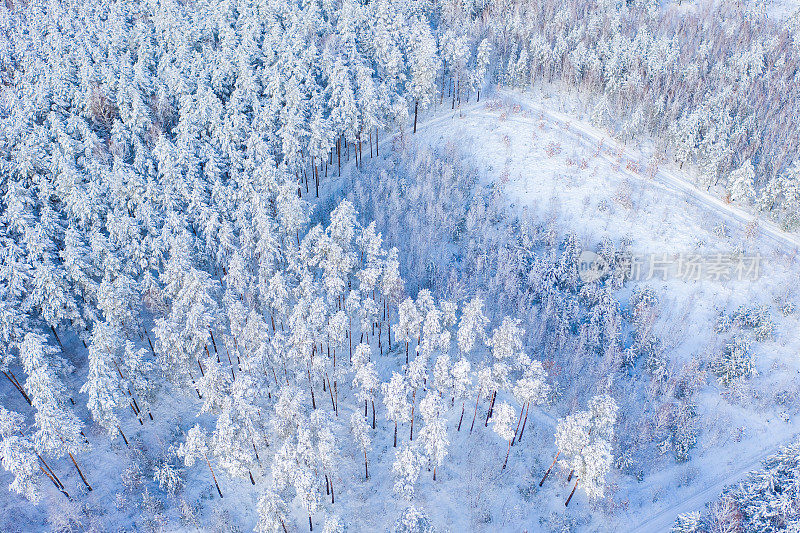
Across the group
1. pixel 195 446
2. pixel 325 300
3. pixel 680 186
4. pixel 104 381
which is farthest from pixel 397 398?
pixel 680 186

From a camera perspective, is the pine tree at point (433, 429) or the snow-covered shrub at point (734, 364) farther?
the snow-covered shrub at point (734, 364)

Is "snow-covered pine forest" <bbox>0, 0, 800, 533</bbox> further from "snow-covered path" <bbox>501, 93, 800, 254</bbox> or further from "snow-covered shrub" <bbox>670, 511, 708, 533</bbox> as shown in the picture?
"snow-covered path" <bbox>501, 93, 800, 254</bbox>

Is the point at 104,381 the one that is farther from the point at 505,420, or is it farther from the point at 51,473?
the point at 505,420

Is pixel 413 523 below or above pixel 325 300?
below

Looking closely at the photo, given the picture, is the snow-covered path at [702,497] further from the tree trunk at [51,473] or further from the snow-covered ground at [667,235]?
the tree trunk at [51,473]

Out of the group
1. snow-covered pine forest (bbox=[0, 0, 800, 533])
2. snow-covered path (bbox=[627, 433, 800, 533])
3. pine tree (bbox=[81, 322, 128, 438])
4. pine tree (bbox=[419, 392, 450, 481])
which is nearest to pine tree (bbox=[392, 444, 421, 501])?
snow-covered pine forest (bbox=[0, 0, 800, 533])

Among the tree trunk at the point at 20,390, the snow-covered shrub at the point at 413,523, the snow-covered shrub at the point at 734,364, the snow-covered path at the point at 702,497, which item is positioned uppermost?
the snow-covered shrub at the point at 734,364

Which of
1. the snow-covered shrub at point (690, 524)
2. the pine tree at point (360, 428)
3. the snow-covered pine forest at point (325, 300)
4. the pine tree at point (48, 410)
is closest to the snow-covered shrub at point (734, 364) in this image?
the snow-covered pine forest at point (325, 300)

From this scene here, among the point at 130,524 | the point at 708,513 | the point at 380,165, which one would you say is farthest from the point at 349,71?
the point at 708,513
